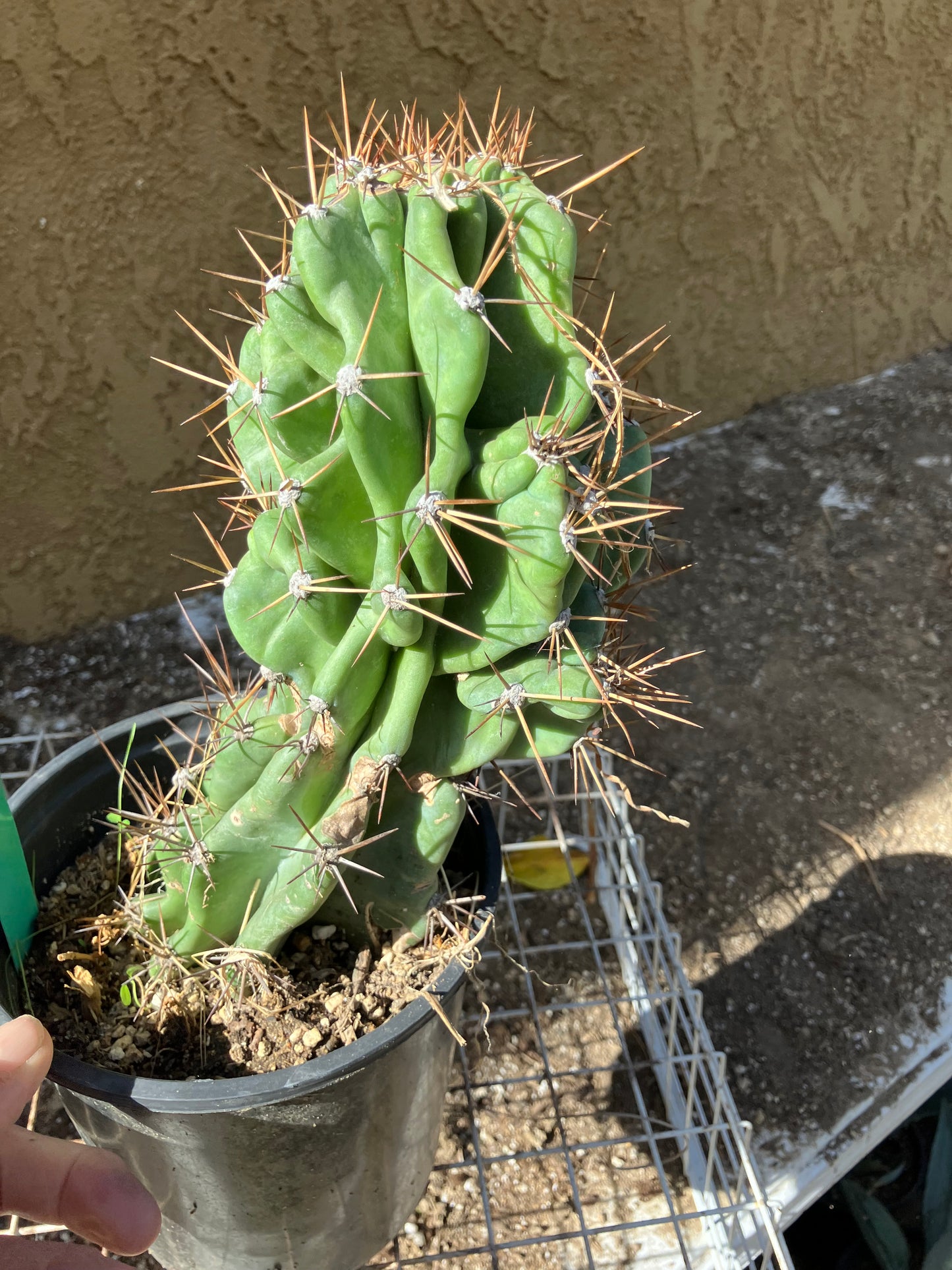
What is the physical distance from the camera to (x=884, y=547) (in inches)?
81.4

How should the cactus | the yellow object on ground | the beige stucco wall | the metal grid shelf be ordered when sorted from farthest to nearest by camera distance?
the beige stucco wall
the yellow object on ground
the metal grid shelf
the cactus

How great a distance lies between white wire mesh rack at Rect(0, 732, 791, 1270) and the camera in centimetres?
96

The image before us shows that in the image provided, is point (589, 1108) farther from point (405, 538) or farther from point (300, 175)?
point (300, 175)

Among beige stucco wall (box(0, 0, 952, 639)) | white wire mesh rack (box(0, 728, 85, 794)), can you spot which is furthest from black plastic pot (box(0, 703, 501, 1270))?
beige stucco wall (box(0, 0, 952, 639))

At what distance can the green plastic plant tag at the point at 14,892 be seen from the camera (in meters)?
0.72

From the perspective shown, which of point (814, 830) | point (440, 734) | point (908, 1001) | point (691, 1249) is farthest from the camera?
point (814, 830)

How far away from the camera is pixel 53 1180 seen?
0.60m

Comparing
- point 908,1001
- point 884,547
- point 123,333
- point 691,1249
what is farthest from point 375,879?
point 884,547

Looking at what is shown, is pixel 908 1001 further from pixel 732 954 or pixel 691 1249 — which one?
pixel 691 1249

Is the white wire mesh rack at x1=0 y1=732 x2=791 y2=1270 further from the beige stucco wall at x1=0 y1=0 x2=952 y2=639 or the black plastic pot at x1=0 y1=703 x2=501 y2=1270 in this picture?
the beige stucco wall at x1=0 y1=0 x2=952 y2=639

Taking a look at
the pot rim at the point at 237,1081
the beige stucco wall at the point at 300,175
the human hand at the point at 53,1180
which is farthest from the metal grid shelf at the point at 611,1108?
the beige stucco wall at the point at 300,175

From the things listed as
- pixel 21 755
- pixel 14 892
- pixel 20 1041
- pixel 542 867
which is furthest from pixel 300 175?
pixel 20 1041

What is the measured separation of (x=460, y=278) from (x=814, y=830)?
122 centimetres

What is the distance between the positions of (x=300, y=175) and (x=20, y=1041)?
4.61 ft
